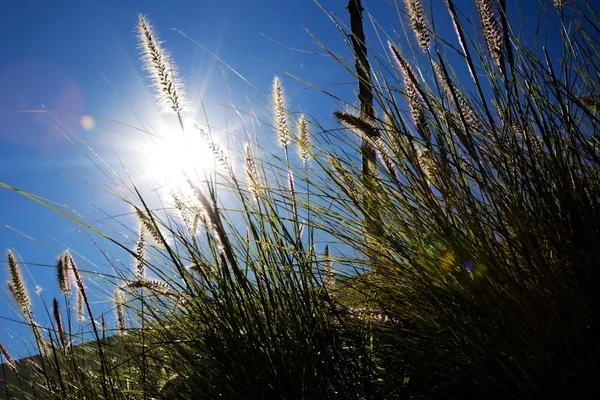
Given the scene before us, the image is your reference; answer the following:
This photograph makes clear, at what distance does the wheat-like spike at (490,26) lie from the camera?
4.37 ft

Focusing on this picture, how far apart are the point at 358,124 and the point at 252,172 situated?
1.25 ft

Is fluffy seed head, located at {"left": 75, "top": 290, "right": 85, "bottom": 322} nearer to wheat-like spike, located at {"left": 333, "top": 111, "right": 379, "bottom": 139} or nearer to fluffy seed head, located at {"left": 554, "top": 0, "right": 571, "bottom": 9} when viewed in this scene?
wheat-like spike, located at {"left": 333, "top": 111, "right": 379, "bottom": 139}

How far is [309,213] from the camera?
1475 mm

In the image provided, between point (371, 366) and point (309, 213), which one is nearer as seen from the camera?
point (371, 366)

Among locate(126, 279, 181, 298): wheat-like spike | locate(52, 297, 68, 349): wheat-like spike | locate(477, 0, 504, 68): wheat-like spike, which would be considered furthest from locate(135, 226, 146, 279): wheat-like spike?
locate(477, 0, 504, 68): wheat-like spike

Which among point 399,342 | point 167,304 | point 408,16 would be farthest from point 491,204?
point 167,304

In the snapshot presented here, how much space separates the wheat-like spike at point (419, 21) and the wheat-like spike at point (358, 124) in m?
0.30

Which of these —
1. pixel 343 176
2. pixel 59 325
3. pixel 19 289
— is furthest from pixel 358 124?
pixel 19 289

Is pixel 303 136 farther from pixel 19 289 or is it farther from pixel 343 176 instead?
pixel 19 289

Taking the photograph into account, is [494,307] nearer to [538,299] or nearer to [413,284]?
[538,299]

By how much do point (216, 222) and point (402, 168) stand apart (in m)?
0.52

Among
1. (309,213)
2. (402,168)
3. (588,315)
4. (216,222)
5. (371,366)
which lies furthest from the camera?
(309,213)

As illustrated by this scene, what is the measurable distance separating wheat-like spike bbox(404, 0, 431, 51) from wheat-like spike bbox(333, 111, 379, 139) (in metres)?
0.30

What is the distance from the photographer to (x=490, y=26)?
4.57ft
